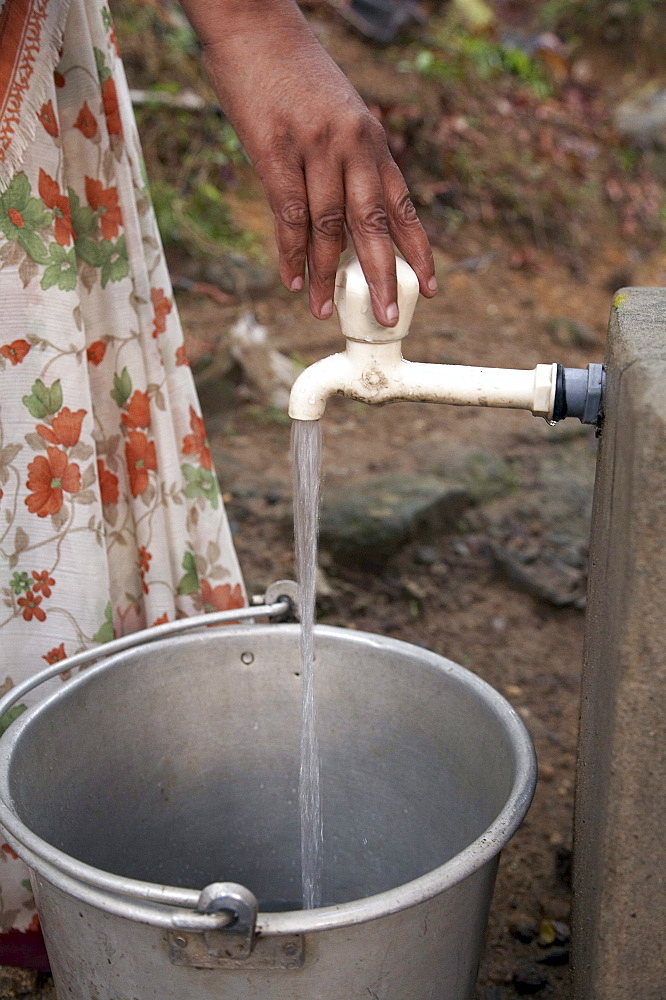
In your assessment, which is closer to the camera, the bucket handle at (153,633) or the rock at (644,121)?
the bucket handle at (153,633)

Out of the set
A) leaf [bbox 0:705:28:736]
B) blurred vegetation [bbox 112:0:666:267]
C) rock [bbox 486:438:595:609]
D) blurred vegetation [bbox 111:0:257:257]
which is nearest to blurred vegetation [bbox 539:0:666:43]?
blurred vegetation [bbox 112:0:666:267]

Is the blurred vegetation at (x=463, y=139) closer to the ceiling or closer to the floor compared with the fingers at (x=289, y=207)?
closer to the ceiling

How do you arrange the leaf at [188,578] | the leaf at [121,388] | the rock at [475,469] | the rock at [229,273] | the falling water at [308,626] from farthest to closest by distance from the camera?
the rock at [229,273]
the rock at [475,469]
the leaf at [188,578]
the leaf at [121,388]
the falling water at [308,626]

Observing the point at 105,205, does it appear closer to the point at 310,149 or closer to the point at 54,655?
the point at 310,149

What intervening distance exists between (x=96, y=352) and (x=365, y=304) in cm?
56

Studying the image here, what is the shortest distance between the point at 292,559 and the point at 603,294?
2842 mm

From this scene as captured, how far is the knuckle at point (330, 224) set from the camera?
102 cm

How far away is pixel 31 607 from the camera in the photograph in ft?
4.38

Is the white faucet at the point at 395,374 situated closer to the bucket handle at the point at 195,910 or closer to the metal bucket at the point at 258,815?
the metal bucket at the point at 258,815

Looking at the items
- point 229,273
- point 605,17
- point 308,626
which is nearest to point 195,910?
point 308,626

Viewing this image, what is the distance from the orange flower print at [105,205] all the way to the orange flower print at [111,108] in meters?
0.08

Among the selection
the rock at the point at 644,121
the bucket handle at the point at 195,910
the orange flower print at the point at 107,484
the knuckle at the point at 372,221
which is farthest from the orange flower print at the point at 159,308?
the rock at the point at 644,121

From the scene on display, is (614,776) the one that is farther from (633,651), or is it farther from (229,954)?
(229,954)

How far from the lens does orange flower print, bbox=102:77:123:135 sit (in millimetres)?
1346
